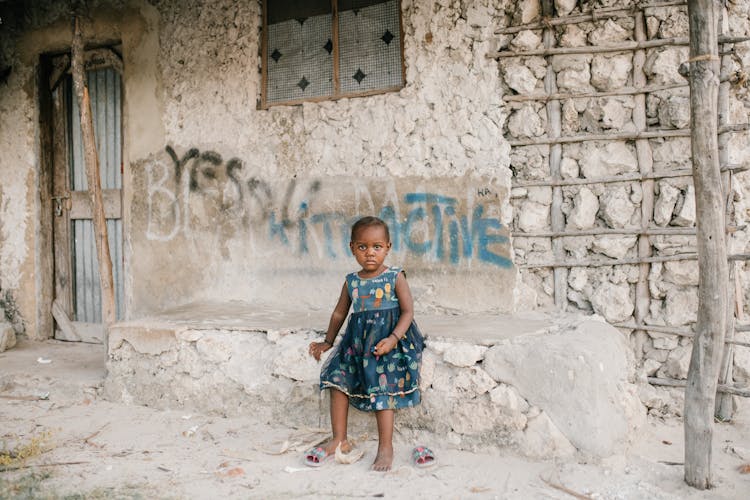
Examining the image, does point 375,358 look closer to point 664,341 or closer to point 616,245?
point 616,245

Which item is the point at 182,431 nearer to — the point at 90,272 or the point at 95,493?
the point at 95,493

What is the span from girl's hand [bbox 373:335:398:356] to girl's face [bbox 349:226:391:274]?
0.32 m

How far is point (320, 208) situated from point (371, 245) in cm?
151

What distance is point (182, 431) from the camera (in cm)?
329

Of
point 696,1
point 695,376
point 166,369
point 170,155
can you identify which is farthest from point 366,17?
point 695,376

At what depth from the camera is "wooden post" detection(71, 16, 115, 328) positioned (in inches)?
153

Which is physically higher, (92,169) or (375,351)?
(92,169)

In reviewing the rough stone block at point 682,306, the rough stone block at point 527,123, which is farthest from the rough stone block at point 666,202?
the rough stone block at point 527,123

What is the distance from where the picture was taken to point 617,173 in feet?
11.7

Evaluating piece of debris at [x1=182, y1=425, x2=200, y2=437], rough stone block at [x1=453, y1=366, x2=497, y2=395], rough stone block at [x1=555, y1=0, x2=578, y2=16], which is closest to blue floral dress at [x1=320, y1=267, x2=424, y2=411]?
rough stone block at [x1=453, y1=366, x2=497, y2=395]

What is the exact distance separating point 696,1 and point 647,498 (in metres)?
1.93

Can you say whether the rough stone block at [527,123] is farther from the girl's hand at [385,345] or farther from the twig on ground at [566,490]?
the twig on ground at [566,490]

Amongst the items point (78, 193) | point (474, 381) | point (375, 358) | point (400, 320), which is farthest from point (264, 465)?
point (78, 193)

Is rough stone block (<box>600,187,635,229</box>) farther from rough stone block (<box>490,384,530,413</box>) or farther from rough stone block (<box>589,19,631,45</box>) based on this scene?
rough stone block (<box>490,384,530,413</box>)
